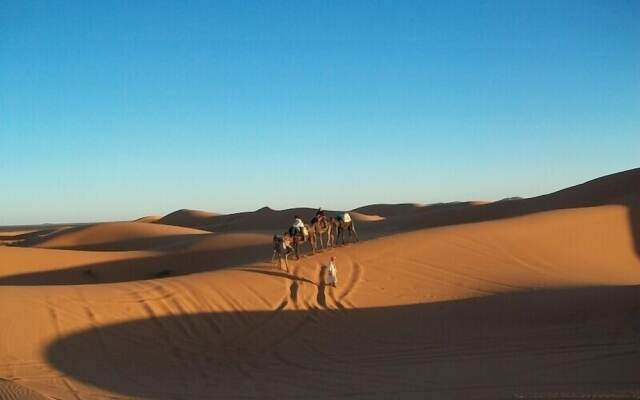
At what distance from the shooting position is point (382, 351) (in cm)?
1035

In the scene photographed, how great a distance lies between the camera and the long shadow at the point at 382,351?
7.86 metres

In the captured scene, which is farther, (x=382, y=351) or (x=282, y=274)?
(x=282, y=274)

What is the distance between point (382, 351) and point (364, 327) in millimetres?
1647

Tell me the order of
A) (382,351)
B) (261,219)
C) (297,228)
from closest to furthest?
(382,351), (297,228), (261,219)

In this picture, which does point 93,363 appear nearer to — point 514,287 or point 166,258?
point 514,287

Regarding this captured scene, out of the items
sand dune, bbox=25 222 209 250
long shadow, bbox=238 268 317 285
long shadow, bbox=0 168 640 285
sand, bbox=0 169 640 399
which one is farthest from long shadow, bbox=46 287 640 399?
sand dune, bbox=25 222 209 250

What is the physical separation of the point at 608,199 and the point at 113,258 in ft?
78.8

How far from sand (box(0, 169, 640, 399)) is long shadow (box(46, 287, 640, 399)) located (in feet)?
0.13

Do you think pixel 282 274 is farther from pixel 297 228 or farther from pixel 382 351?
pixel 382 351

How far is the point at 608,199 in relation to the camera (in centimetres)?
2855

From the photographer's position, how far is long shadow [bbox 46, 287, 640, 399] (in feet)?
25.8

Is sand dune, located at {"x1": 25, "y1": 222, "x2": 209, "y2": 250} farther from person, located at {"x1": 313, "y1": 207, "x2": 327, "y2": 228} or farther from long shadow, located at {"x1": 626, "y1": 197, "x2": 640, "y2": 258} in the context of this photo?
long shadow, located at {"x1": 626, "y1": 197, "x2": 640, "y2": 258}

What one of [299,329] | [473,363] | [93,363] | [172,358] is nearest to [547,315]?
[473,363]

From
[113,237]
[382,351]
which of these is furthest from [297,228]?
[113,237]
